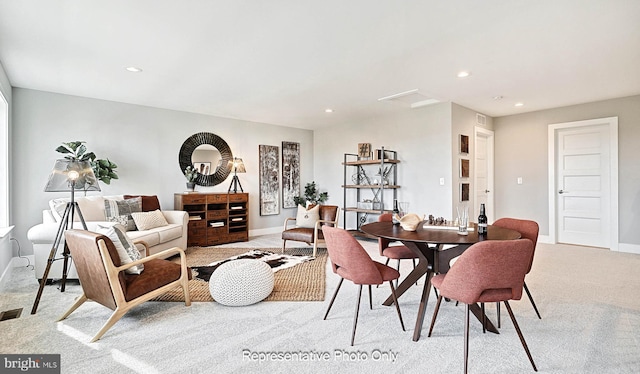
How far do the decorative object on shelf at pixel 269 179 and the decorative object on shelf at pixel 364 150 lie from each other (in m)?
1.86

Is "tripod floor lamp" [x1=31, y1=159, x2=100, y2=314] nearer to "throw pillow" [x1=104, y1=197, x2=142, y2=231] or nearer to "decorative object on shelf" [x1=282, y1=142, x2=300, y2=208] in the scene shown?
"throw pillow" [x1=104, y1=197, x2=142, y2=231]

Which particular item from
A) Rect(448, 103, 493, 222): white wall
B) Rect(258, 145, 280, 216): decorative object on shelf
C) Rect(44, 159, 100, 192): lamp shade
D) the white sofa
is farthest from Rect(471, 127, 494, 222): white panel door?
Rect(44, 159, 100, 192): lamp shade

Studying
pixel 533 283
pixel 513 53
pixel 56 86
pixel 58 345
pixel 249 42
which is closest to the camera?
pixel 58 345

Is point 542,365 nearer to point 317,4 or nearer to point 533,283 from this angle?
point 533,283

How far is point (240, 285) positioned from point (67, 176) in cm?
188

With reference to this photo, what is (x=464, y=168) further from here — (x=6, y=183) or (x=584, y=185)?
(x=6, y=183)

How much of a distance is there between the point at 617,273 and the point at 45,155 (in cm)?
747

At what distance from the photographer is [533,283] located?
3.40 meters

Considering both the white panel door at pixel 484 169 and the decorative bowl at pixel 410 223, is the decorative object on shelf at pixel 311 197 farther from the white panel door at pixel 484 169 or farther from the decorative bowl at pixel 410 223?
the decorative bowl at pixel 410 223

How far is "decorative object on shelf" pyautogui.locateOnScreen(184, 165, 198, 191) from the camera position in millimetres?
5602

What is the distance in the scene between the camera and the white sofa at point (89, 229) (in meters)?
3.35

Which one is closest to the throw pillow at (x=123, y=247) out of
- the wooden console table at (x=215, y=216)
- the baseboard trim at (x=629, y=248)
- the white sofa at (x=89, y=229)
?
the white sofa at (x=89, y=229)

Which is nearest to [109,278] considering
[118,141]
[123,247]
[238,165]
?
[123,247]

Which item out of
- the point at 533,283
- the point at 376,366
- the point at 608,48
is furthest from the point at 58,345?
the point at 608,48
